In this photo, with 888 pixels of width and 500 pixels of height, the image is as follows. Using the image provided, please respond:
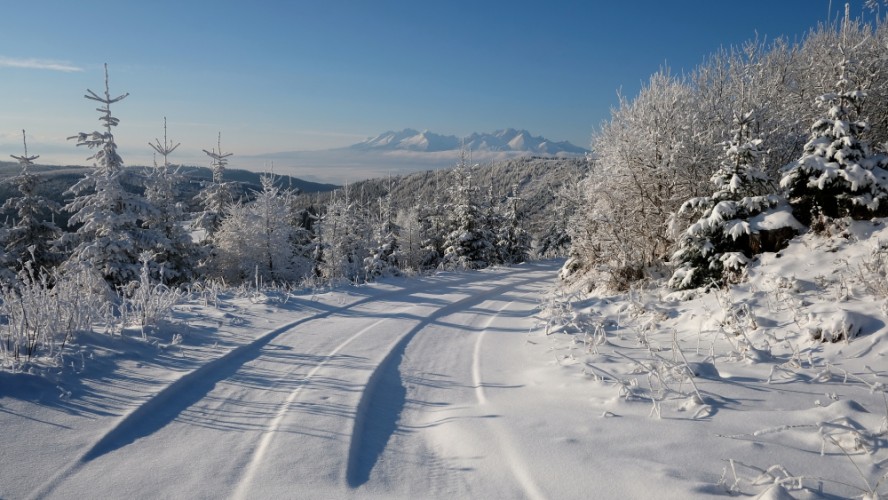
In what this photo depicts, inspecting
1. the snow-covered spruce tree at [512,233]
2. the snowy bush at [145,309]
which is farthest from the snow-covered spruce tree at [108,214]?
the snow-covered spruce tree at [512,233]

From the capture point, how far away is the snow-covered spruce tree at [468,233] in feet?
105

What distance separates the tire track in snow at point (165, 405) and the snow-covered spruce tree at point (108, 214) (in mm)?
15385

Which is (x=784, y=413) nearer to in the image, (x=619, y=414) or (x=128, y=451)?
(x=619, y=414)

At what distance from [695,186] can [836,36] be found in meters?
8.84

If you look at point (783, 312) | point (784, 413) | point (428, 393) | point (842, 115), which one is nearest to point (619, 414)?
point (784, 413)

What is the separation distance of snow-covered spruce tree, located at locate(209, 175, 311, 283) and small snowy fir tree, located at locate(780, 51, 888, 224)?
25.6m

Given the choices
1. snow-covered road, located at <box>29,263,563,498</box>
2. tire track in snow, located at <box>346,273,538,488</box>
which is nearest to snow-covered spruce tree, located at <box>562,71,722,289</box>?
snow-covered road, located at <box>29,263,563,498</box>

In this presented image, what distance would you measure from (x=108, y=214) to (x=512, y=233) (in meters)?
27.7

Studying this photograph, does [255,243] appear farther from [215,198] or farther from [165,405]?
[165,405]

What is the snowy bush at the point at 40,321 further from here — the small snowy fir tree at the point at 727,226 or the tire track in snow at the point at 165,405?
the small snowy fir tree at the point at 727,226

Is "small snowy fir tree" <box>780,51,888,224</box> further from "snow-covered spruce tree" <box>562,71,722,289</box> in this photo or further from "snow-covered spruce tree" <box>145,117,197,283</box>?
"snow-covered spruce tree" <box>145,117,197,283</box>

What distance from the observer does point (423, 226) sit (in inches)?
2061

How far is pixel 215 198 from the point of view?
31281 mm

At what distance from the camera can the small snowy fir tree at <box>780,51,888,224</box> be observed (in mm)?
7863
